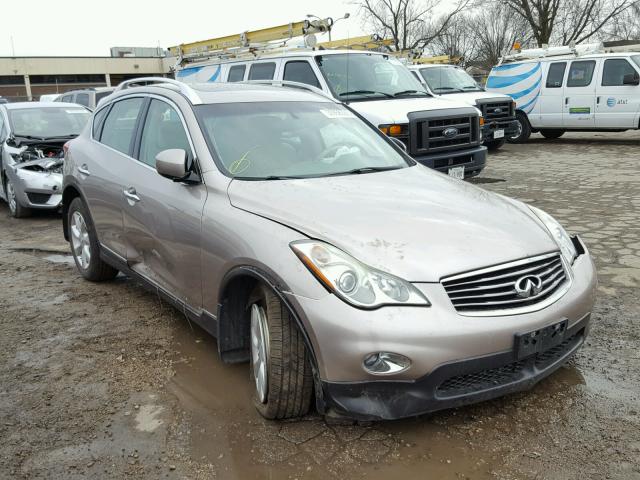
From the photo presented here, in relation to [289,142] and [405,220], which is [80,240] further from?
[405,220]

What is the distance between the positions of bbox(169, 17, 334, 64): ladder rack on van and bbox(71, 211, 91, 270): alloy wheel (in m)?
5.77

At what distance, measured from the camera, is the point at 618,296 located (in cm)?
457

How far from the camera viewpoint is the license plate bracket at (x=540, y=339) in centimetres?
271

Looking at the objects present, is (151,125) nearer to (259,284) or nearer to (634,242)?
(259,284)

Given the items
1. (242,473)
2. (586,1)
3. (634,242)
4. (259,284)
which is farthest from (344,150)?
(586,1)

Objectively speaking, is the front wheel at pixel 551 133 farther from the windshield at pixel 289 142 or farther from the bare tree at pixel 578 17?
the bare tree at pixel 578 17

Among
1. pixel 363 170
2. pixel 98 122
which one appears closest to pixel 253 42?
pixel 98 122

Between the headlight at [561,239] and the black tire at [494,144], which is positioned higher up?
the headlight at [561,239]

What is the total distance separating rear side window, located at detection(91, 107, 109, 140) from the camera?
17.1 feet

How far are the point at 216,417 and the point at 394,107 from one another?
6.06m

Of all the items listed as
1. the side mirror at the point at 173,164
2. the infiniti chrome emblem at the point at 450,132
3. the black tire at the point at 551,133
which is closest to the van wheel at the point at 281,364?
the side mirror at the point at 173,164

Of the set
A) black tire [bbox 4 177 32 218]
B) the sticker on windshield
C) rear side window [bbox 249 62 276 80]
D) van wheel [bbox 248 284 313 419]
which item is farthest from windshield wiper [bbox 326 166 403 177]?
black tire [bbox 4 177 32 218]

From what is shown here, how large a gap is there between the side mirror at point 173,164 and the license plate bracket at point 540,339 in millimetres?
2017

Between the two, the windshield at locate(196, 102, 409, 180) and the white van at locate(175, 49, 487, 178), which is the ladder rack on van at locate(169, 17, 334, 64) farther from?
the windshield at locate(196, 102, 409, 180)
